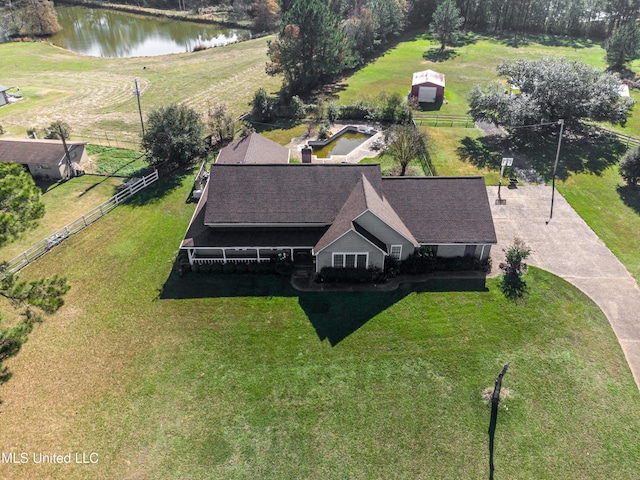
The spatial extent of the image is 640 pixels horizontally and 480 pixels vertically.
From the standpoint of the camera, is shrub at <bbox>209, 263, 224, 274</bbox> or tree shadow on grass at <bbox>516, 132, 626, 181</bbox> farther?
tree shadow on grass at <bbox>516, 132, 626, 181</bbox>

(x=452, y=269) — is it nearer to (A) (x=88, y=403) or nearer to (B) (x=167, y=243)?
(B) (x=167, y=243)

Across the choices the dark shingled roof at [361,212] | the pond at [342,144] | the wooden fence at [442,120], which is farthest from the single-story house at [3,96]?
the dark shingled roof at [361,212]

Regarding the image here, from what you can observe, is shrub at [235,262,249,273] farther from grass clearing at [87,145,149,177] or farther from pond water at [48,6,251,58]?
pond water at [48,6,251,58]

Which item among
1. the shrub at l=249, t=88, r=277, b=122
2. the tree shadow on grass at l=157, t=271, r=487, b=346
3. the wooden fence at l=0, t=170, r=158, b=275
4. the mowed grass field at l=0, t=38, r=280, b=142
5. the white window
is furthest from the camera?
the mowed grass field at l=0, t=38, r=280, b=142

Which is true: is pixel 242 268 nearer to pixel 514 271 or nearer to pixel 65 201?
pixel 514 271

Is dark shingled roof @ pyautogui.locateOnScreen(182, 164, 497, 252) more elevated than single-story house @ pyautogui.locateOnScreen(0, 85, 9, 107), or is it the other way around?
single-story house @ pyautogui.locateOnScreen(0, 85, 9, 107)

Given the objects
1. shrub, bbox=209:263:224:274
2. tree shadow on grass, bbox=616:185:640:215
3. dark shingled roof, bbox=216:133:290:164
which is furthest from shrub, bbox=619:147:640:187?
shrub, bbox=209:263:224:274

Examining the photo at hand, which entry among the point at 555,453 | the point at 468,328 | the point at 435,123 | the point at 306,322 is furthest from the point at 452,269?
the point at 435,123
